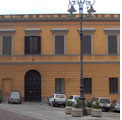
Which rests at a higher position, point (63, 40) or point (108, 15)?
point (108, 15)

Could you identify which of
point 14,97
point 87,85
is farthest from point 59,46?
point 14,97

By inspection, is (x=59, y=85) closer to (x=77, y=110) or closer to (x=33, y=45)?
(x=33, y=45)

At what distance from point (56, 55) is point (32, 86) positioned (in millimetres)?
4708

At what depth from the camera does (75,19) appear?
40.8m

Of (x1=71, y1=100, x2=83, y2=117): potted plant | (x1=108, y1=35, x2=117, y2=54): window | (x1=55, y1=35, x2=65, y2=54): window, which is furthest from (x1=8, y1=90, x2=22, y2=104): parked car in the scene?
(x1=71, y1=100, x2=83, y2=117): potted plant

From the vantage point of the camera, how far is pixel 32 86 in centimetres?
4038

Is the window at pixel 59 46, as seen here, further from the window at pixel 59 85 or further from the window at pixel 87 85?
the window at pixel 87 85

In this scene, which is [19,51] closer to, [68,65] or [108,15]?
[68,65]

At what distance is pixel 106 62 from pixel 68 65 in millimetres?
4552

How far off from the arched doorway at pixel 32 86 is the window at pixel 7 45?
3.51 meters

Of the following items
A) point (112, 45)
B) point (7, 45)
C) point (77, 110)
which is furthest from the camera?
point (7, 45)

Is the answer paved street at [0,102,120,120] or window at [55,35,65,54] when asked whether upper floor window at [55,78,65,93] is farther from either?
paved street at [0,102,120,120]

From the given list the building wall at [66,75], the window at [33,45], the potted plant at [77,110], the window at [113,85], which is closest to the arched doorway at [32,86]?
the building wall at [66,75]

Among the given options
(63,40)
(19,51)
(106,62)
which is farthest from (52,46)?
(106,62)
